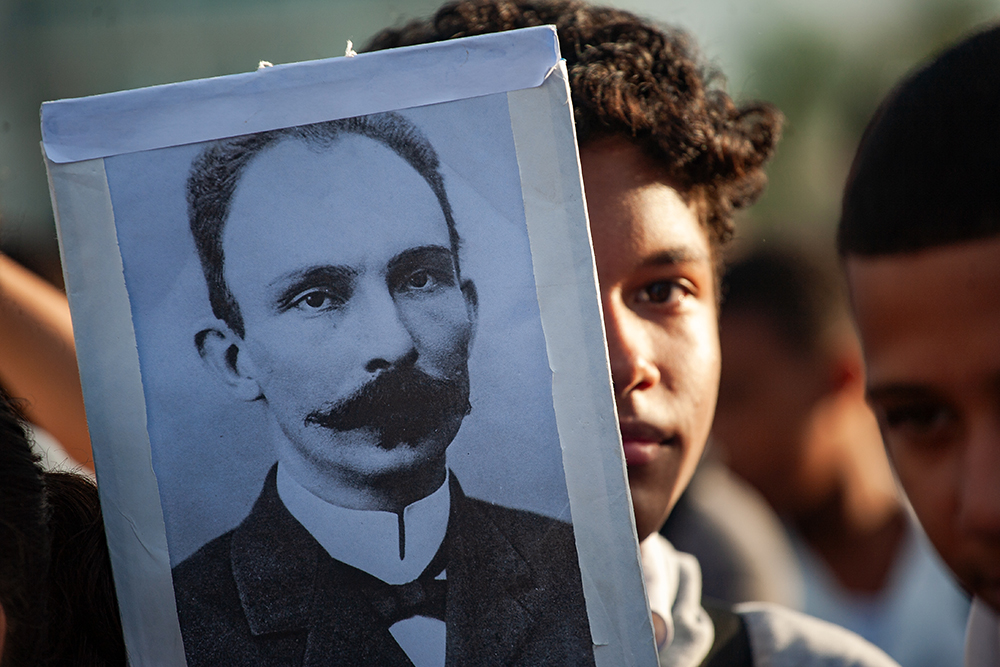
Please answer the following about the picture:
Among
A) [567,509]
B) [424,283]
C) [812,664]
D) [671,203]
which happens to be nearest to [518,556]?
[567,509]

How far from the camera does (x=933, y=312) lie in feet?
2.29

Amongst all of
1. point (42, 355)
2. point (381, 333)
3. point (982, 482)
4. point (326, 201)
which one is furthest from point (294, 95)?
point (982, 482)

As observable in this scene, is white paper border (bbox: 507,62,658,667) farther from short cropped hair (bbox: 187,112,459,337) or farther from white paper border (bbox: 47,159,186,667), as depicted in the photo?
white paper border (bbox: 47,159,186,667)

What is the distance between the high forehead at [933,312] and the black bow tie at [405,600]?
1.46 feet

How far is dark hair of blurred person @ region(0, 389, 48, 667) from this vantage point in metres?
0.61

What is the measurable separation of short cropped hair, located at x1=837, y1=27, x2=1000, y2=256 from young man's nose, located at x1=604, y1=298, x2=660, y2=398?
23 cm

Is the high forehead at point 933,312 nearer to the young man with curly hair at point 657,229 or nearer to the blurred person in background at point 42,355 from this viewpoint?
the young man with curly hair at point 657,229

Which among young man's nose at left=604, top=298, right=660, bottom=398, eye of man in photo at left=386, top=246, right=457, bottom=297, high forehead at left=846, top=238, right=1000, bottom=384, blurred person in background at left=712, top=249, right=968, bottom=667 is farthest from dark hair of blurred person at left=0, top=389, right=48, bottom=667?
blurred person in background at left=712, top=249, right=968, bottom=667

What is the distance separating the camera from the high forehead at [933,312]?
670 millimetres

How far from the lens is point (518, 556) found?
0.63 meters

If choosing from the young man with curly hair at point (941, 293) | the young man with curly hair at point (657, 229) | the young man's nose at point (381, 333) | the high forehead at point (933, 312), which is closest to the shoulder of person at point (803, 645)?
the young man with curly hair at point (657, 229)

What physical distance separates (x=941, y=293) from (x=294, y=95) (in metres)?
0.55

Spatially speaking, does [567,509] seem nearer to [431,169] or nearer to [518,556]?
[518,556]

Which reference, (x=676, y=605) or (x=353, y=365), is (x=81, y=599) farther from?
(x=676, y=605)
